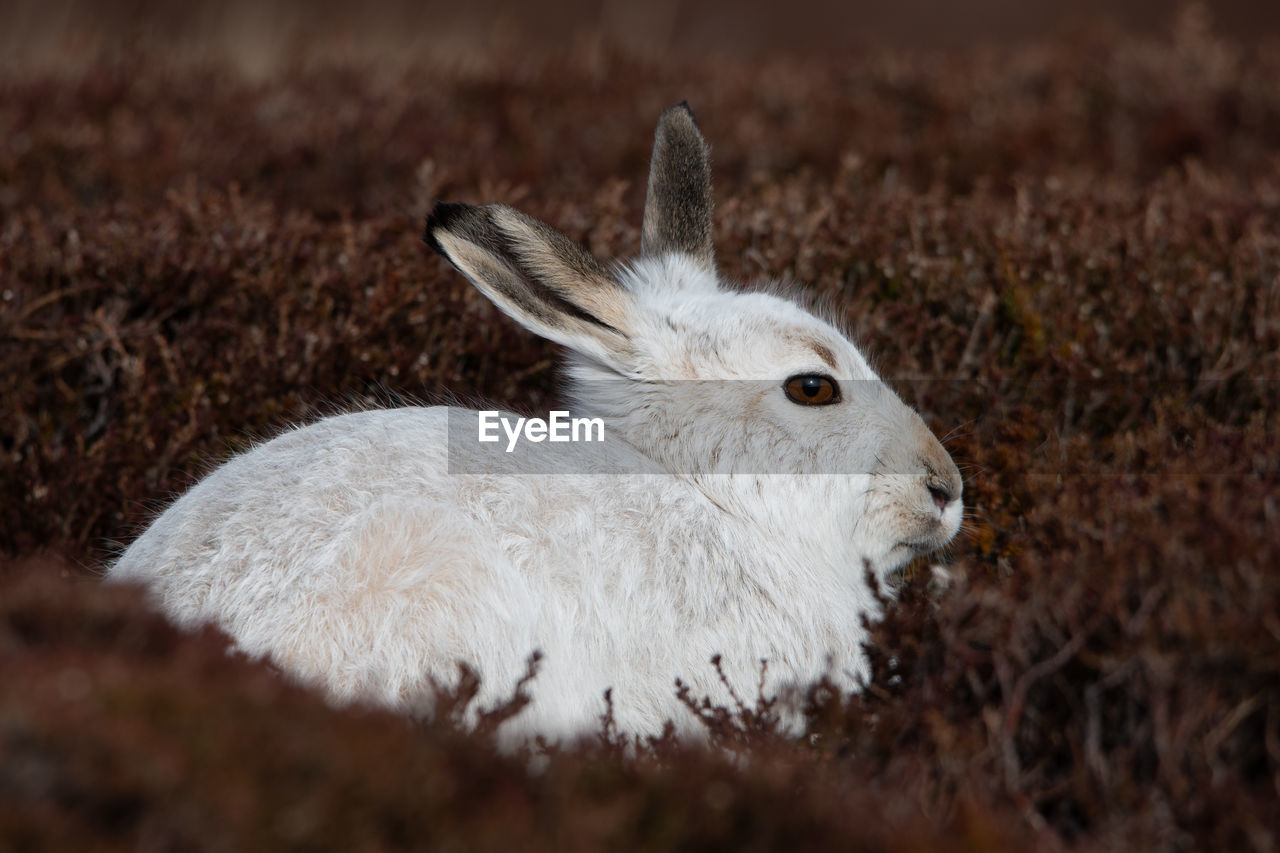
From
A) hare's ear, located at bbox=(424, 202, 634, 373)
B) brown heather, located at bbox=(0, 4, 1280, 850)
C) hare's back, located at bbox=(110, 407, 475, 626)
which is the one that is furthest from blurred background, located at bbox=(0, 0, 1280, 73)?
hare's back, located at bbox=(110, 407, 475, 626)

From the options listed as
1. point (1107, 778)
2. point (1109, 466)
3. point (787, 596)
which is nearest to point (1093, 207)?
point (1109, 466)

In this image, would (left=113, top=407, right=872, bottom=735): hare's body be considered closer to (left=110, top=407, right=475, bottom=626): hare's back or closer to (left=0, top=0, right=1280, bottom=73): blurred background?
(left=110, top=407, right=475, bottom=626): hare's back

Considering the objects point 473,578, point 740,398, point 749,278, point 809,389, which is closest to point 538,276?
point 740,398

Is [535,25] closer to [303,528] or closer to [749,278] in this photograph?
[749,278]

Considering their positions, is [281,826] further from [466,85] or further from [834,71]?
[834,71]

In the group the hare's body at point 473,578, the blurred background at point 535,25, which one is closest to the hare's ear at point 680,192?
the hare's body at point 473,578
